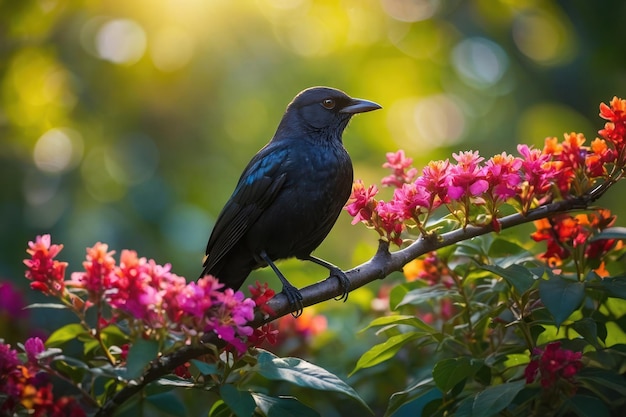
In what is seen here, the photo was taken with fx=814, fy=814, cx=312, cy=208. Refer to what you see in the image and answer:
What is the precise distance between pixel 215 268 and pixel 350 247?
318 cm

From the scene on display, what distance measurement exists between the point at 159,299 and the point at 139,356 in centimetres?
18

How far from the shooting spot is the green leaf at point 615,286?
2.52 m

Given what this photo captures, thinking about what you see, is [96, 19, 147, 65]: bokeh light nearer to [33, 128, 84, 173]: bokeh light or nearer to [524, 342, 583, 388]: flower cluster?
[33, 128, 84, 173]: bokeh light

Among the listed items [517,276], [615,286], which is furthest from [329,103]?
[615,286]

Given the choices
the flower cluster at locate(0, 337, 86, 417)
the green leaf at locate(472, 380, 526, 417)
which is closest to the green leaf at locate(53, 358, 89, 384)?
the flower cluster at locate(0, 337, 86, 417)

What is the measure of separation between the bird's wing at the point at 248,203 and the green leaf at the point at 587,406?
1.78 m

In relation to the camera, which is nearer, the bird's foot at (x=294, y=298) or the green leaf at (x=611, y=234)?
the green leaf at (x=611, y=234)

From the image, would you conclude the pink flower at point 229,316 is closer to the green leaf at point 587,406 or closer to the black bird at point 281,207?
the green leaf at point 587,406

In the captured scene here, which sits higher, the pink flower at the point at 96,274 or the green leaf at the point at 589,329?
the pink flower at the point at 96,274

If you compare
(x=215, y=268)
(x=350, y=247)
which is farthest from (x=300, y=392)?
(x=350, y=247)

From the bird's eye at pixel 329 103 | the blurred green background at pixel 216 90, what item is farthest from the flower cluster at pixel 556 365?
the blurred green background at pixel 216 90

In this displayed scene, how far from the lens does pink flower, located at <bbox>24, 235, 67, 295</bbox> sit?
235 cm

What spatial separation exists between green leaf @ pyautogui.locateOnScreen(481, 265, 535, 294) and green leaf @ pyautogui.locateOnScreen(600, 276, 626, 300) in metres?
0.24

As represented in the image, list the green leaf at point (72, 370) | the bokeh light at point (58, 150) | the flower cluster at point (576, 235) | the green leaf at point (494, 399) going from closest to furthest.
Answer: the green leaf at point (494, 399) → the green leaf at point (72, 370) → the flower cluster at point (576, 235) → the bokeh light at point (58, 150)
